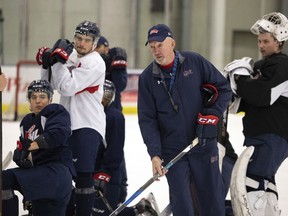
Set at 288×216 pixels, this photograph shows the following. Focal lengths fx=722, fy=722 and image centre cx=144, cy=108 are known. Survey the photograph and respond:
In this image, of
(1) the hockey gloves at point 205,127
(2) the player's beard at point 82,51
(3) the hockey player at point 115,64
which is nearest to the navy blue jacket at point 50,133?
(2) the player's beard at point 82,51

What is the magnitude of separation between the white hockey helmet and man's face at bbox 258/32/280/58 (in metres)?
0.02

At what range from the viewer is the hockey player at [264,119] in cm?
338

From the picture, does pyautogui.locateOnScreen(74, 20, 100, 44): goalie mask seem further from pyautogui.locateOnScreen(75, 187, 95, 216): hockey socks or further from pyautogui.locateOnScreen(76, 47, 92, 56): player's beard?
pyautogui.locateOnScreen(75, 187, 95, 216): hockey socks

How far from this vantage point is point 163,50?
3.17 meters

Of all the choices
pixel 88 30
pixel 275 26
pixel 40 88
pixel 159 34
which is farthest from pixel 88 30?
pixel 275 26

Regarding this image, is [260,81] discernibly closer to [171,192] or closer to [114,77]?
[171,192]

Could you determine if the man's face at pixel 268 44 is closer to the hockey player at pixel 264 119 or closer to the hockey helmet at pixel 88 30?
the hockey player at pixel 264 119

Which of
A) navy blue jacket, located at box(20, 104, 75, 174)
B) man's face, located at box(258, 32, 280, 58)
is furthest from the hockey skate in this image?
man's face, located at box(258, 32, 280, 58)

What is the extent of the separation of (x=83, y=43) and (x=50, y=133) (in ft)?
2.23

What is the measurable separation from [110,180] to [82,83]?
2.14ft

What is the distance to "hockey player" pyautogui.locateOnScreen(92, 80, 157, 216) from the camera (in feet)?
12.7

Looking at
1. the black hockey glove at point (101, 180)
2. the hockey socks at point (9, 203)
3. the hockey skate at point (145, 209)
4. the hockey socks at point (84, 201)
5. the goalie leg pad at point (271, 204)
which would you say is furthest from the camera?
the black hockey glove at point (101, 180)

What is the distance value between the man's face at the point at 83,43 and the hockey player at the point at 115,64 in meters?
0.84

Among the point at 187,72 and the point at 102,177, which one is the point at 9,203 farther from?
the point at 187,72
